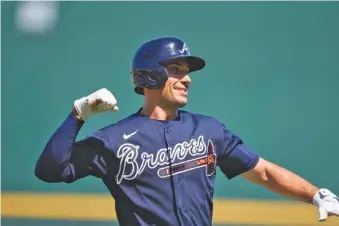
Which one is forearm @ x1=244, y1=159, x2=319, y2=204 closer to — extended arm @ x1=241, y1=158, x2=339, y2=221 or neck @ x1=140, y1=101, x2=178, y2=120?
extended arm @ x1=241, y1=158, x2=339, y2=221

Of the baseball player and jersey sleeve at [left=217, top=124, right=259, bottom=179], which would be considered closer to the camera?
the baseball player

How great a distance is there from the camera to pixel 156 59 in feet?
7.90

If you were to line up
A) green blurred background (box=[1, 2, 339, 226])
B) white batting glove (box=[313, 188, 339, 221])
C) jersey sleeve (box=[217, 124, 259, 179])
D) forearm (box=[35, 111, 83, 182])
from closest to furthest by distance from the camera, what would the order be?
forearm (box=[35, 111, 83, 182]) → white batting glove (box=[313, 188, 339, 221]) → jersey sleeve (box=[217, 124, 259, 179]) → green blurred background (box=[1, 2, 339, 226])

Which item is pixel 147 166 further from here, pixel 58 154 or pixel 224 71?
pixel 224 71

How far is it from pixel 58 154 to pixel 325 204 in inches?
35.2

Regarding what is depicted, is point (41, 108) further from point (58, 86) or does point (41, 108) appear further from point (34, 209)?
point (34, 209)

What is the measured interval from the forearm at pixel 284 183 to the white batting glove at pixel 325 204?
4 centimetres

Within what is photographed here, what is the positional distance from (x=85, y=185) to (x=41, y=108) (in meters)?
0.74

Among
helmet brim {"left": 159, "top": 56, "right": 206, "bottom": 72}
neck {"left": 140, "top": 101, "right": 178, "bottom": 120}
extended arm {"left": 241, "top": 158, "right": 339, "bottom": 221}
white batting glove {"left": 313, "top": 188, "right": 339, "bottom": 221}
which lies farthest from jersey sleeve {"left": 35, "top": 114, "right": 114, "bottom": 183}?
white batting glove {"left": 313, "top": 188, "right": 339, "bottom": 221}

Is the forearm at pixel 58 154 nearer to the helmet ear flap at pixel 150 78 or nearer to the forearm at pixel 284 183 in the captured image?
the helmet ear flap at pixel 150 78

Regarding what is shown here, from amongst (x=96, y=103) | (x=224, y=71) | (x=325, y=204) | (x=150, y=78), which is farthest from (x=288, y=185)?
(x=224, y=71)

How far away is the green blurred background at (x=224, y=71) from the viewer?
216 inches

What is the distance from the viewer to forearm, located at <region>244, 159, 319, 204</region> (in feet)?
8.13

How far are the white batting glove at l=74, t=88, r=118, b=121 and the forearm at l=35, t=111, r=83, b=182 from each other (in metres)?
0.05
